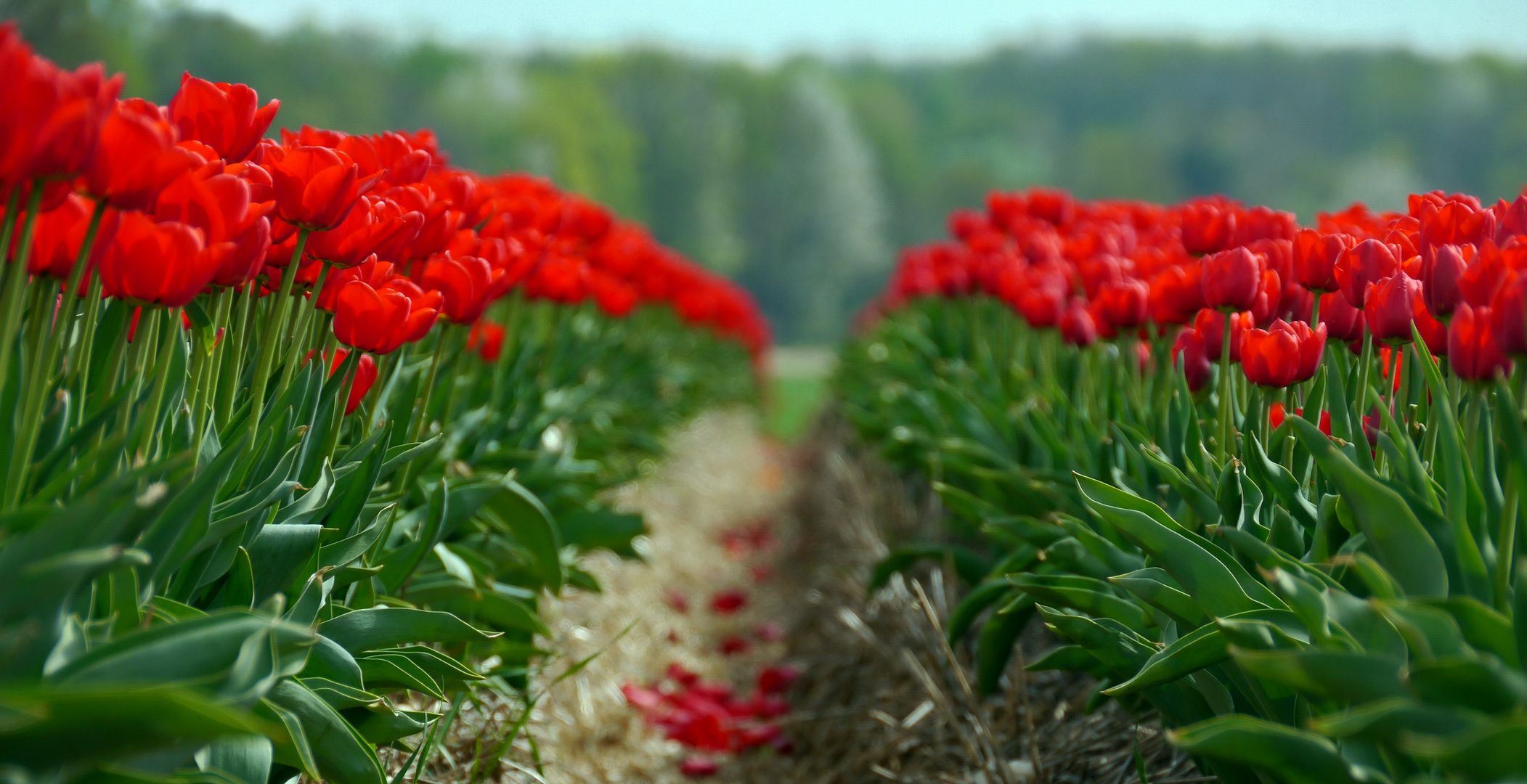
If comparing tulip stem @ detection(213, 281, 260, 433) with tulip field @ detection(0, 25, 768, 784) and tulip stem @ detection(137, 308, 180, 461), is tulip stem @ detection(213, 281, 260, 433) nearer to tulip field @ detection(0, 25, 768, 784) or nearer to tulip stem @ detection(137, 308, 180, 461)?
tulip field @ detection(0, 25, 768, 784)

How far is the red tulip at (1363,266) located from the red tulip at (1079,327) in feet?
3.06

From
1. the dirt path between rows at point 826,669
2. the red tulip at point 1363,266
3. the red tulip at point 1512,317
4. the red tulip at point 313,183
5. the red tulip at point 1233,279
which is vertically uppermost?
the red tulip at point 313,183

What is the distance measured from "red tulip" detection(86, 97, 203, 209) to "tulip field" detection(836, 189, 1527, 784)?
48.7 inches

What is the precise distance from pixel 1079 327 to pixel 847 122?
4116 cm

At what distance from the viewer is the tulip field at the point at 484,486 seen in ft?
3.10

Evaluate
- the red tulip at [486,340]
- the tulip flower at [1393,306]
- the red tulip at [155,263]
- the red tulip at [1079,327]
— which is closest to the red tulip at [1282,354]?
the tulip flower at [1393,306]

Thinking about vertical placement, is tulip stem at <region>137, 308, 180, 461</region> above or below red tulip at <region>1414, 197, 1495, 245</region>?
below

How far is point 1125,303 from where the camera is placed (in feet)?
7.68

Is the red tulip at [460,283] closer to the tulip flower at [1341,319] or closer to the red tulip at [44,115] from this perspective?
the red tulip at [44,115]

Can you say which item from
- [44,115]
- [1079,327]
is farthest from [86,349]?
[1079,327]

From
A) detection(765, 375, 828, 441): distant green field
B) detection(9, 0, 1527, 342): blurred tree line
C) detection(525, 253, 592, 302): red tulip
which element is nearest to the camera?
detection(525, 253, 592, 302): red tulip

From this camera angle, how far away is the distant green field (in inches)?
492

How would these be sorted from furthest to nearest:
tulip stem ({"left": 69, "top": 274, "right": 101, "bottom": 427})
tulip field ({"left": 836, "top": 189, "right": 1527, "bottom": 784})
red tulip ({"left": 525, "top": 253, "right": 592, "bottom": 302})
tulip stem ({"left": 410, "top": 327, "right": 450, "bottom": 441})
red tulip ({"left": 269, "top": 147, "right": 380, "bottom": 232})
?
1. red tulip ({"left": 525, "top": 253, "right": 592, "bottom": 302})
2. tulip stem ({"left": 410, "top": 327, "right": 450, "bottom": 441})
3. red tulip ({"left": 269, "top": 147, "right": 380, "bottom": 232})
4. tulip stem ({"left": 69, "top": 274, "right": 101, "bottom": 427})
5. tulip field ({"left": 836, "top": 189, "right": 1527, "bottom": 784})

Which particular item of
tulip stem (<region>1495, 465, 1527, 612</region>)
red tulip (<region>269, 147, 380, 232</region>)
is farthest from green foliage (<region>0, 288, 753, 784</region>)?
tulip stem (<region>1495, 465, 1527, 612</region>)
